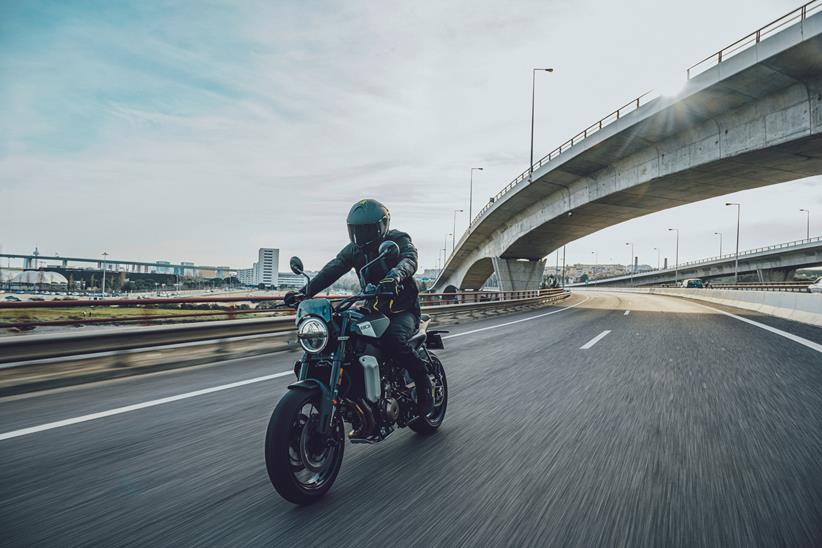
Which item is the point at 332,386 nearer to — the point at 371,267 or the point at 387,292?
the point at 387,292

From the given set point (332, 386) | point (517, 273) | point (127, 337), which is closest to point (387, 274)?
point (332, 386)

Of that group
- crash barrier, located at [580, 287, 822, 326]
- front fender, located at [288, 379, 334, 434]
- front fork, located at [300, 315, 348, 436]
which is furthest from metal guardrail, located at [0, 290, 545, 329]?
crash barrier, located at [580, 287, 822, 326]

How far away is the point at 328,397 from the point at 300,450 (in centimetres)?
33

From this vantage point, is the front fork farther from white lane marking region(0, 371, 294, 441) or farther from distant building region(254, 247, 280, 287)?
distant building region(254, 247, 280, 287)

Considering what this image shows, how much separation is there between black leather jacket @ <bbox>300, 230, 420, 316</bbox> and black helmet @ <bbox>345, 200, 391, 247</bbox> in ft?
0.45

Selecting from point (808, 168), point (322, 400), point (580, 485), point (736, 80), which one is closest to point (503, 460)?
point (580, 485)

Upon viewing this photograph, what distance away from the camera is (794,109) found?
15.9 m

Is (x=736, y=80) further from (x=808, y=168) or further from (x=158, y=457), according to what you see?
(x=158, y=457)

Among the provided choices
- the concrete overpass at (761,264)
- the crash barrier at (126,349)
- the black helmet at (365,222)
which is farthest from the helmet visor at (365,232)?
the concrete overpass at (761,264)

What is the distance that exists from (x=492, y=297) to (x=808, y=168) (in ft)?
49.8

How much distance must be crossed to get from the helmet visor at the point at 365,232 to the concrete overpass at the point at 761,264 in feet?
264

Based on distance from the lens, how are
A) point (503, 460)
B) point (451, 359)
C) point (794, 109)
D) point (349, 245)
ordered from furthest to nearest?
point (794, 109) < point (451, 359) < point (349, 245) < point (503, 460)

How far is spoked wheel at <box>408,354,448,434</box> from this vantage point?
3746 mm

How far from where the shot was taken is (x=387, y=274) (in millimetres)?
3309
